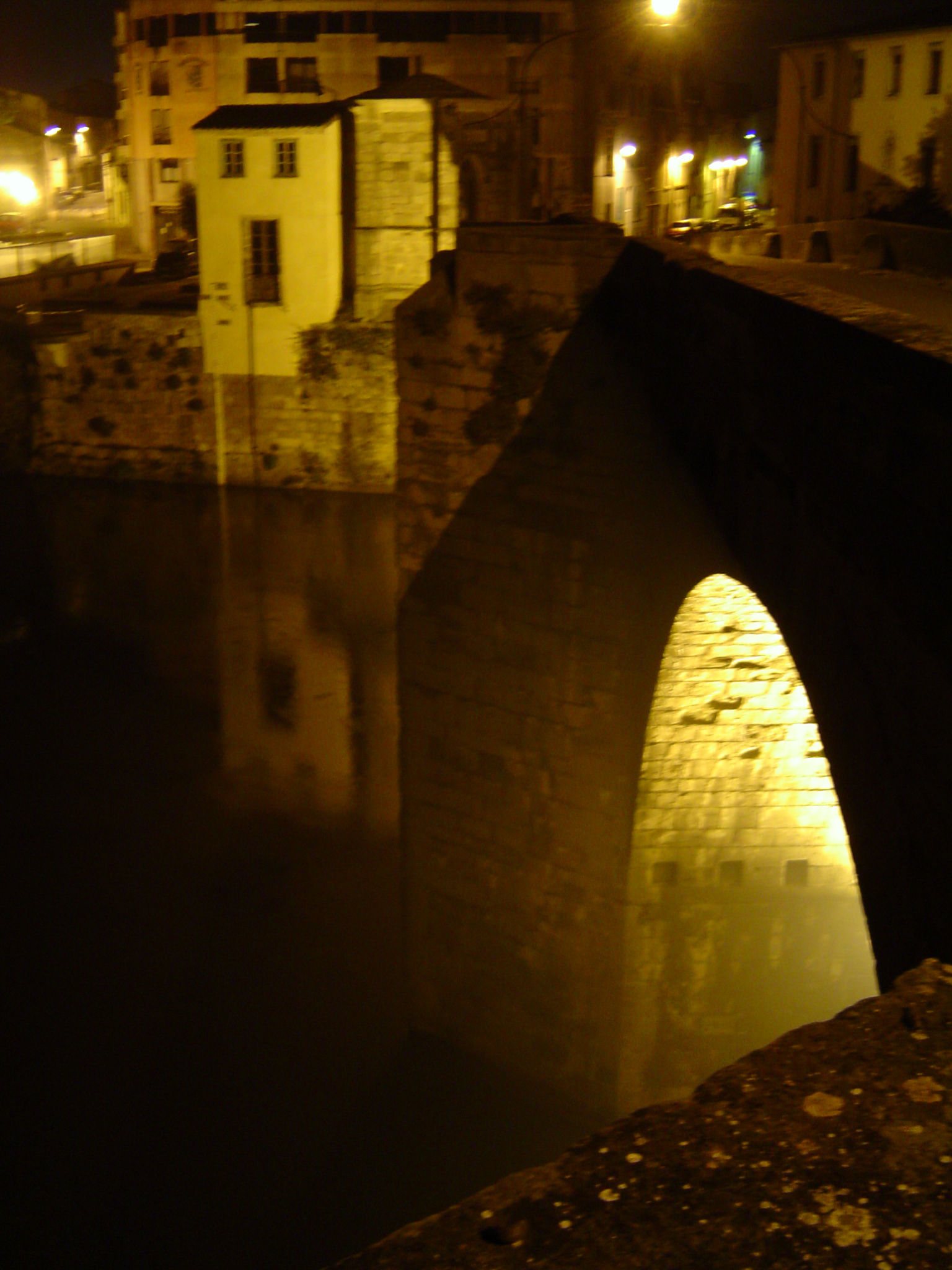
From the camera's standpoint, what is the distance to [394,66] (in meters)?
33.0

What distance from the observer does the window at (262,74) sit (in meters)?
33.5

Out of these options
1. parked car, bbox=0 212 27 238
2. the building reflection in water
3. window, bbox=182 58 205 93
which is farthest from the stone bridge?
parked car, bbox=0 212 27 238

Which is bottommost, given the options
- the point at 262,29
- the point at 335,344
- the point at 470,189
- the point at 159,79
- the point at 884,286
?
the point at 335,344

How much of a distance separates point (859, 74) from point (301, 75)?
1383 cm

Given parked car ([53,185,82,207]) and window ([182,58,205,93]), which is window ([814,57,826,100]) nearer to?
window ([182,58,205,93])

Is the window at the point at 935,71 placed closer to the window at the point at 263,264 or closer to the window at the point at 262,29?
the window at the point at 263,264

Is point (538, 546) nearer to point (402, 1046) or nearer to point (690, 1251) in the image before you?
point (402, 1046)

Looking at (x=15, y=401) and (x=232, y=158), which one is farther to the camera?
(x=15, y=401)

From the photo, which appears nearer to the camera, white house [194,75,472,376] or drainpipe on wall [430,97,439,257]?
drainpipe on wall [430,97,439,257]

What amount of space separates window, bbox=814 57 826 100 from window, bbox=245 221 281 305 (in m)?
12.2

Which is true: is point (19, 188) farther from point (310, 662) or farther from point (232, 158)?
point (310, 662)

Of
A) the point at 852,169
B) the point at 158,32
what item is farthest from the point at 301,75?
the point at 852,169

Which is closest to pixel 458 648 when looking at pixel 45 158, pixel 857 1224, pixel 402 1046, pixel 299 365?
pixel 402 1046

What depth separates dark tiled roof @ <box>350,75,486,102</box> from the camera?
22.5m
